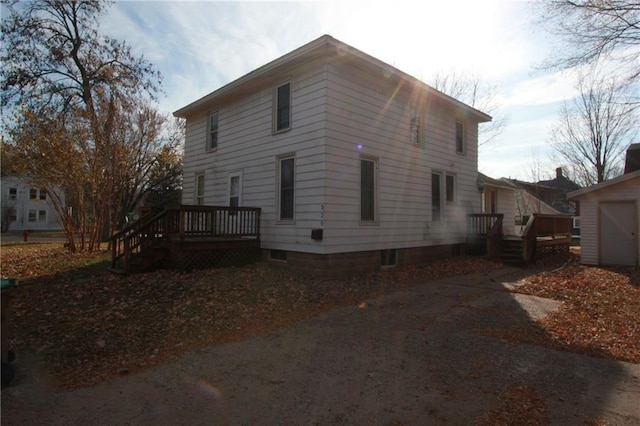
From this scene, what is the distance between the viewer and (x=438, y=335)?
5.31 meters

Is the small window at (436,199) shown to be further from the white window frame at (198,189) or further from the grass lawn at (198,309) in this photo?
the white window frame at (198,189)

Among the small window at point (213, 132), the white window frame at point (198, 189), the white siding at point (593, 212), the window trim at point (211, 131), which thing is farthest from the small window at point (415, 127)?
the white window frame at point (198, 189)

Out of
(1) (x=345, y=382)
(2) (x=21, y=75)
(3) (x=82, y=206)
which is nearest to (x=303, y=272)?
(1) (x=345, y=382)

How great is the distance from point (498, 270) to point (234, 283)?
8.08 m

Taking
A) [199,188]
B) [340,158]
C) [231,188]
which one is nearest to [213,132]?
[199,188]

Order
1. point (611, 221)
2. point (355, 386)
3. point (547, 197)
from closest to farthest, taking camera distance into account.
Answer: point (355, 386), point (611, 221), point (547, 197)

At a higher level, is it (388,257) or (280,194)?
(280,194)

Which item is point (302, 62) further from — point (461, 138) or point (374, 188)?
point (461, 138)

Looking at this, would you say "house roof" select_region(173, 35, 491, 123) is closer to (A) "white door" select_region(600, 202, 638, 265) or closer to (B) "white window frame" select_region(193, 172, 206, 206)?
(B) "white window frame" select_region(193, 172, 206, 206)

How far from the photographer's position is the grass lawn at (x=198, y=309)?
4.72 metres

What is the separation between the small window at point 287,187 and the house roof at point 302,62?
8.40ft

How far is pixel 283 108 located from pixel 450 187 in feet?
22.7

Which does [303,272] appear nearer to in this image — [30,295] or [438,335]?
[438,335]

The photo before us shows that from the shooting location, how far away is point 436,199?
13.0 metres
